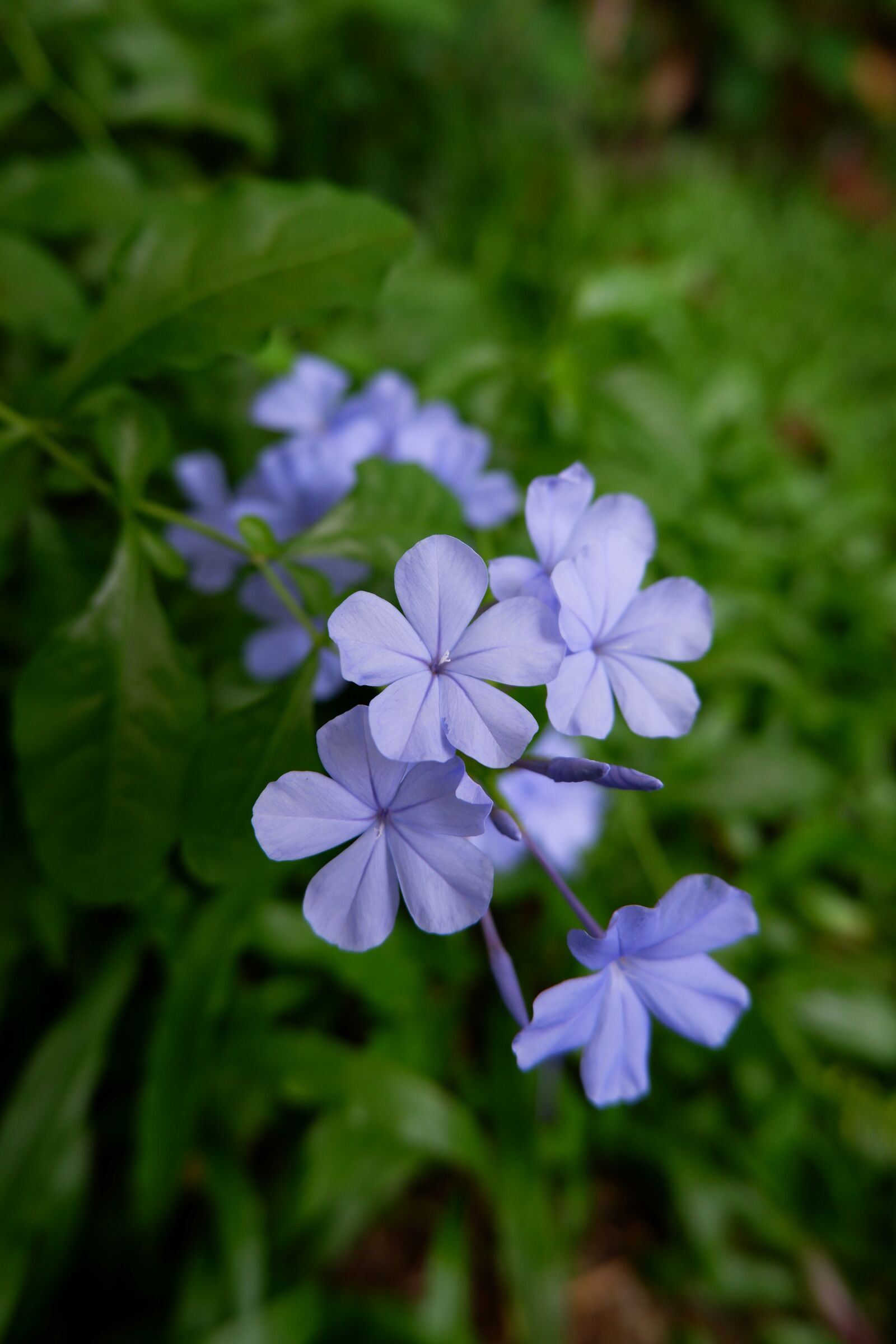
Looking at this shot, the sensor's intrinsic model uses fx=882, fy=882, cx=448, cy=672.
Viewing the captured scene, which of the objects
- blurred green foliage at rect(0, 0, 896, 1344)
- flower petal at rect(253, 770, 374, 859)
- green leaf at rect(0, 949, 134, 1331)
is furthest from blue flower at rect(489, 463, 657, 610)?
green leaf at rect(0, 949, 134, 1331)

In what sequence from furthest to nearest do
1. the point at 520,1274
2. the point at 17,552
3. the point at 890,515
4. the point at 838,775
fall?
the point at 890,515, the point at 838,775, the point at 520,1274, the point at 17,552

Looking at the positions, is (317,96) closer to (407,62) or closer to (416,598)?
(407,62)

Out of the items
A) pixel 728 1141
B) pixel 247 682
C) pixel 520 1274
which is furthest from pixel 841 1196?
pixel 247 682

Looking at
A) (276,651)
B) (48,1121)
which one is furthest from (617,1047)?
(48,1121)

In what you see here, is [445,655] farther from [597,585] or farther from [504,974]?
[504,974]

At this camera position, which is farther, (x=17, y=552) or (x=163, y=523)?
(x=17, y=552)
